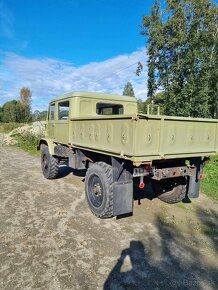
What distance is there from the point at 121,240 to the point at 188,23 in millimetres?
21508

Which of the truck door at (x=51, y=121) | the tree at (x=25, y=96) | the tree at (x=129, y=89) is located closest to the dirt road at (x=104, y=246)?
the truck door at (x=51, y=121)

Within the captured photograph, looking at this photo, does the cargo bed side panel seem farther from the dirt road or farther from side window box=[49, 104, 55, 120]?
side window box=[49, 104, 55, 120]

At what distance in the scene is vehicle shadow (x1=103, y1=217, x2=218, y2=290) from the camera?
3037 mm

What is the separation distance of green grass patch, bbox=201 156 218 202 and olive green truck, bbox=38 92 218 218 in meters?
1.53

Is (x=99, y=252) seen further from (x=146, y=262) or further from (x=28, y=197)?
(x=28, y=197)

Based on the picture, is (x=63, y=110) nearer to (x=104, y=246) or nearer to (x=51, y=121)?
(x=51, y=121)

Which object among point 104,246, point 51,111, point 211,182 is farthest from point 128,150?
point 211,182

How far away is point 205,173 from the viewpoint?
856 centimetres

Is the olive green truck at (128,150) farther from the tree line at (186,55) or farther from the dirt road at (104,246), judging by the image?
the tree line at (186,55)

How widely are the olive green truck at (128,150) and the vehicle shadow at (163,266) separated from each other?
82 cm

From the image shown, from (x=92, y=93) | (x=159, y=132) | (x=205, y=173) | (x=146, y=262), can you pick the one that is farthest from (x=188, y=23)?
(x=146, y=262)

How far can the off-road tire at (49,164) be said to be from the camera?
7484 millimetres

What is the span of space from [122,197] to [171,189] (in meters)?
1.94

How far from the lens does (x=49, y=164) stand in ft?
24.8
